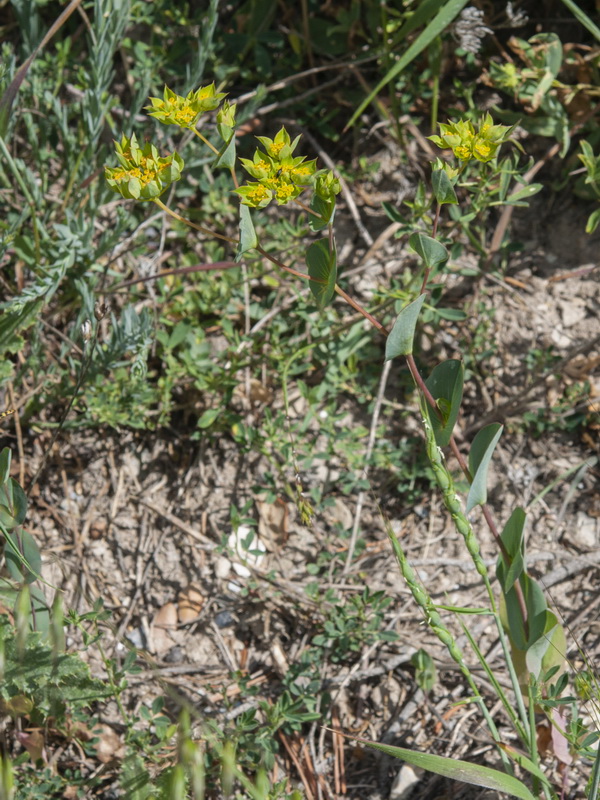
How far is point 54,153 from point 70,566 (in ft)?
4.95

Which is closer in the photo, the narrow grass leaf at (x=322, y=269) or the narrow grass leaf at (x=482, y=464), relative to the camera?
the narrow grass leaf at (x=322, y=269)

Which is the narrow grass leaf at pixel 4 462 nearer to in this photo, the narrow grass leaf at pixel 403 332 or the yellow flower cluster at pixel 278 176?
the yellow flower cluster at pixel 278 176

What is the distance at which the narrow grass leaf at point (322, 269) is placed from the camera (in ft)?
4.91

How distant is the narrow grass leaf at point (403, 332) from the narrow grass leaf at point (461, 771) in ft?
2.63

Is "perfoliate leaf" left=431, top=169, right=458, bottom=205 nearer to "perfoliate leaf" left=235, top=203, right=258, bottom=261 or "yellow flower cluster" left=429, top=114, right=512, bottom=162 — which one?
"yellow flower cluster" left=429, top=114, right=512, bottom=162

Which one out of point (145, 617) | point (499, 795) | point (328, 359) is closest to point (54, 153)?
point (328, 359)

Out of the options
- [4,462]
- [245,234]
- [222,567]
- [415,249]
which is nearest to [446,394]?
[415,249]

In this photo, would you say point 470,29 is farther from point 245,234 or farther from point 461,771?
point 461,771

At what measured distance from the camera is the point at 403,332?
1.50m

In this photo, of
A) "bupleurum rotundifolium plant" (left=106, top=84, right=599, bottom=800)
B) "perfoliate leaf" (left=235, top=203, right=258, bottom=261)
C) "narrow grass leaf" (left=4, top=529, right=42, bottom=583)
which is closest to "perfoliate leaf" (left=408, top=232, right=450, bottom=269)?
"bupleurum rotundifolium plant" (left=106, top=84, right=599, bottom=800)

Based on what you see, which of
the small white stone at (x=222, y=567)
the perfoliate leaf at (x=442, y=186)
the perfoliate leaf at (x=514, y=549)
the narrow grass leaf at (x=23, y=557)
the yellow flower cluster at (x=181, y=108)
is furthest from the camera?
the small white stone at (x=222, y=567)

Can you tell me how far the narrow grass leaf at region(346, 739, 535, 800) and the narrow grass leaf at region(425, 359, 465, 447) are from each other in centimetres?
65

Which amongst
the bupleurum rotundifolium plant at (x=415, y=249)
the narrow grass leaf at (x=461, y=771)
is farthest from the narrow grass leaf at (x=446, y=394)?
the narrow grass leaf at (x=461, y=771)

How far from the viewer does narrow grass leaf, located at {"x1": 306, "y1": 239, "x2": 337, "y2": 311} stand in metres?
1.50
